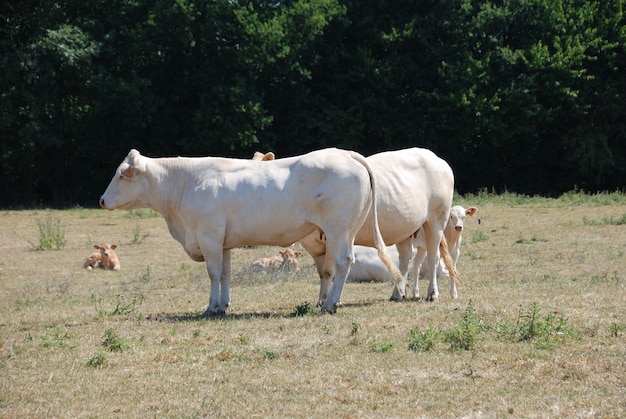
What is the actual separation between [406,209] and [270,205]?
6.27ft

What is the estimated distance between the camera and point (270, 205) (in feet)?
38.5

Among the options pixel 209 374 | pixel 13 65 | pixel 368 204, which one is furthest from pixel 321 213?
pixel 13 65

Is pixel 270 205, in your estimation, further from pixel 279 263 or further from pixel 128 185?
pixel 279 263

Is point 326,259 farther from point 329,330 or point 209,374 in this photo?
point 209,374

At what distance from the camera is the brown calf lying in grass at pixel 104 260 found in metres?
18.6

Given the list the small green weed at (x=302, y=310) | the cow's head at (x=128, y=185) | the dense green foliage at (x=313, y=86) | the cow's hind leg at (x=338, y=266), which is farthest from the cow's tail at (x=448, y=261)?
the dense green foliage at (x=313, y=86)

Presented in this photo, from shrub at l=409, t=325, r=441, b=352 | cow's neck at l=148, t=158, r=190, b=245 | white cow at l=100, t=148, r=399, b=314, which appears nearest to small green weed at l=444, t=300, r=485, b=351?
shrub at l=409, t=325, r=441, b=352

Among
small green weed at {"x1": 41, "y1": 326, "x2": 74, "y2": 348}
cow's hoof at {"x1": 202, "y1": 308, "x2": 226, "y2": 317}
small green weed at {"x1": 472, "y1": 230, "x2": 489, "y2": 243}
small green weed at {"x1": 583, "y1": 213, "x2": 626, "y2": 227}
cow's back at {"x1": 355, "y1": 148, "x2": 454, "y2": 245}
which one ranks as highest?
cow's back at {"x1": 355, "y1": 148, "x2": 454, "y2": 245}

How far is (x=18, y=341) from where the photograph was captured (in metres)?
10.5

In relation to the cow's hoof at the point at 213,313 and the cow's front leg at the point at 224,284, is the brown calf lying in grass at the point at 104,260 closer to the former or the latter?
the cow's front leg at the point at 224,284

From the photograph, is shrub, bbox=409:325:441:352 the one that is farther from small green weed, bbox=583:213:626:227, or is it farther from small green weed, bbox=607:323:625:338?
small green weed, bbox=583:213:626:227

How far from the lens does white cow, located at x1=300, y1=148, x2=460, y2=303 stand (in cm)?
1245

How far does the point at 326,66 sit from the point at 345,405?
3324 cm

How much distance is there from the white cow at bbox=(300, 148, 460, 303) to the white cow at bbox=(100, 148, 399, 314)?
0.28m
